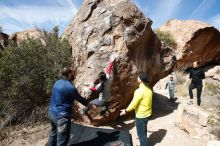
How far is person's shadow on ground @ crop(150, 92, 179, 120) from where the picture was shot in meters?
9.34

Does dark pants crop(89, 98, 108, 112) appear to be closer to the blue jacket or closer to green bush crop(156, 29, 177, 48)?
the blue jacket

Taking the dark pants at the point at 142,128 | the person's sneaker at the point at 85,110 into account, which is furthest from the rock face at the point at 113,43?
the dark pants at the point at 142,128

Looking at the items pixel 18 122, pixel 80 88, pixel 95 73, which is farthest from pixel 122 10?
pixel 18 122

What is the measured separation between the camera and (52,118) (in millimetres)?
5527

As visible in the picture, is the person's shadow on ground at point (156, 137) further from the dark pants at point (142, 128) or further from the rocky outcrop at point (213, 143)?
the rocky outcrop at point (213, 143)

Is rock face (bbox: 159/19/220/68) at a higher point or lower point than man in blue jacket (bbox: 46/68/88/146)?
higher

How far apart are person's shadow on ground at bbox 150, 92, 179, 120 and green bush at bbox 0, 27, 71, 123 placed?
3.60m

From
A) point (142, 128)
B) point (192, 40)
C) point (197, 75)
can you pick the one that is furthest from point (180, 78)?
point (142, 128)

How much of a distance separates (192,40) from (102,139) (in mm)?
15920

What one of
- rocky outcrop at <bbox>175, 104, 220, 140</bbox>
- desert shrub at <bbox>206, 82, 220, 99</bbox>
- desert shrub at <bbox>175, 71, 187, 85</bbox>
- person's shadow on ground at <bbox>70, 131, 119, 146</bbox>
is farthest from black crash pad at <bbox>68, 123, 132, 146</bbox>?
desert shrub at <bbox>175, 71, 187, 85</bbox>

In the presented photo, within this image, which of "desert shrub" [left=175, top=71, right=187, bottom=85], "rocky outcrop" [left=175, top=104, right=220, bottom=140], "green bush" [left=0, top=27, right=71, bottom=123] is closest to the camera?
"rocky outcrop" [left=175, top=104, right=220, bottom=140]

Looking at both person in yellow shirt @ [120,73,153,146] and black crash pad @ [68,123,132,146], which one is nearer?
person in yellow shirt @ [120,73,153,146]

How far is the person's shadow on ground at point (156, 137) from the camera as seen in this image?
720 centimetres

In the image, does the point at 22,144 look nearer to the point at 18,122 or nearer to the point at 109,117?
the point at 18,122
